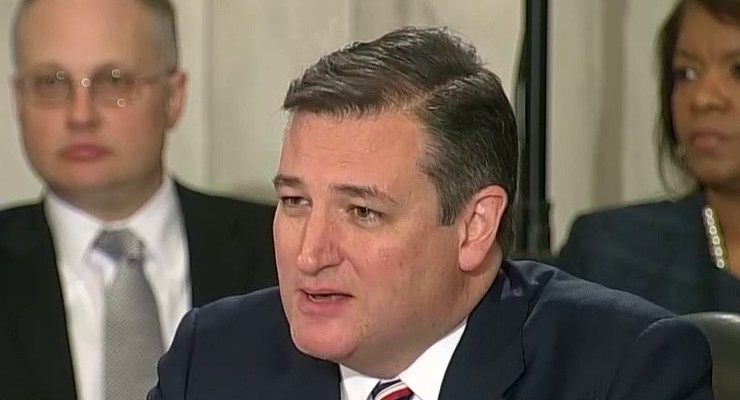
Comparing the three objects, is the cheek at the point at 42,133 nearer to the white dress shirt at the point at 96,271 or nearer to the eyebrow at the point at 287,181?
the white dress shirt at the point at 96,271

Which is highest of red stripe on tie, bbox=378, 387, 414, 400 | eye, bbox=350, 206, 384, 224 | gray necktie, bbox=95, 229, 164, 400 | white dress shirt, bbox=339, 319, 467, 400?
eye, bbox=350, 206, 384, 224

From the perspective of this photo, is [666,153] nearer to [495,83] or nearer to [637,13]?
[637,13]

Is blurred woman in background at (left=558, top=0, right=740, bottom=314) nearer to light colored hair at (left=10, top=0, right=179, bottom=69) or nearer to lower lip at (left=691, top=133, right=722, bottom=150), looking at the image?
lower lip at (left=691, top=133, right=722, bottom=150)

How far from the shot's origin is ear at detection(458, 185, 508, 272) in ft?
4.58

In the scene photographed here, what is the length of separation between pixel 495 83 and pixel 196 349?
1.42 feet

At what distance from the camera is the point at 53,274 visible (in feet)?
7.08

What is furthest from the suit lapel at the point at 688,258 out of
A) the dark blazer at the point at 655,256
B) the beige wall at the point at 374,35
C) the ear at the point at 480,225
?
the ear at the point at 480,225

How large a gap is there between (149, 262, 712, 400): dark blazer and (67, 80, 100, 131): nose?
0.68 meters

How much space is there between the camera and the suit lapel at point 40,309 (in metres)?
2.09

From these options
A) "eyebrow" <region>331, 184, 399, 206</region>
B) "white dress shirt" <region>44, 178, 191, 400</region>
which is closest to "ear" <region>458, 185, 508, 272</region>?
"eyebrow" <region>331, 184, 399, 206</region>

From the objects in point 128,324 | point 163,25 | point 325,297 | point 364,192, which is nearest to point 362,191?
point 364,192

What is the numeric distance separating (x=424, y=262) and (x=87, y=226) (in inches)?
37.5

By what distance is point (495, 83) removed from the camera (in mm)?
1398

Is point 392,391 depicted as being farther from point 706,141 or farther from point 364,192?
point 706,141
